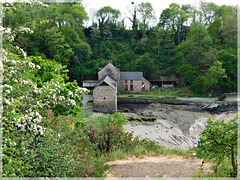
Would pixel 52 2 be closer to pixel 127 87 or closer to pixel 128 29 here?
pixel 128 29

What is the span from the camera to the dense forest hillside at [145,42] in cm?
3023

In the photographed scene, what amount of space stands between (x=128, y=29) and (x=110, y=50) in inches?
382

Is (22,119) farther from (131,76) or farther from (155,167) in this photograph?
(131,76)

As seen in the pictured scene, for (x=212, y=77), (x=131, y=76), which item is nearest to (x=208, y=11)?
(x=212, y=77)

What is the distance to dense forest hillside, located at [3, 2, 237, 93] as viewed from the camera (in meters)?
30.2

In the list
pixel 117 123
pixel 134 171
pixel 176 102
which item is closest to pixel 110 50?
pixel 176 102

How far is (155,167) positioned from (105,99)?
55.5 ft

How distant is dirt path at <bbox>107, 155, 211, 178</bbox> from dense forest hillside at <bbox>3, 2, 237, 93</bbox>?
23678mm

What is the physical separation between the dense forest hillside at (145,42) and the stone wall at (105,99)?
12469mm

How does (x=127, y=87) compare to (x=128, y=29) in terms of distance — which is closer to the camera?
(x=127, y=87)

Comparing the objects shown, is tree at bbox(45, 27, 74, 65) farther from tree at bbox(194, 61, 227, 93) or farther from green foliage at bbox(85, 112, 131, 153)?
green foliage at bbox(85, 112, 131, 153)

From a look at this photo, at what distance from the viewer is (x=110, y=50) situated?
40.0 m

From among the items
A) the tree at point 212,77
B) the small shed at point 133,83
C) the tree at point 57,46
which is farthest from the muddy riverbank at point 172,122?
the tree at point 57,46

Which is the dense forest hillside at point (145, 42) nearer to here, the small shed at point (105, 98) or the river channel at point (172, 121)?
the river channel at point (172, 121)
